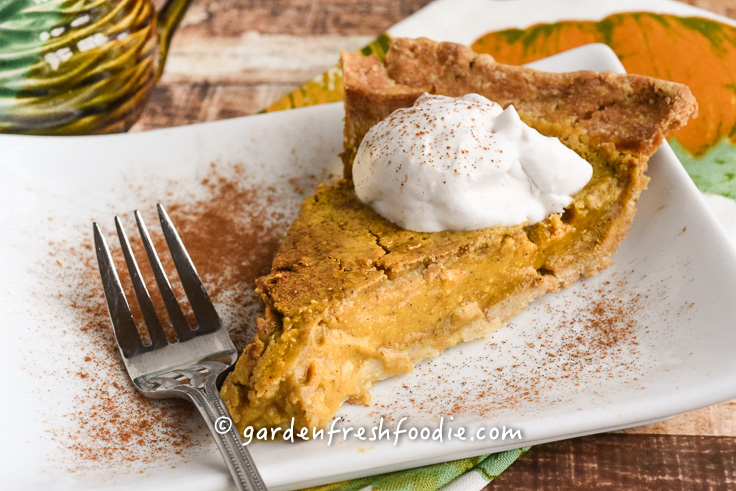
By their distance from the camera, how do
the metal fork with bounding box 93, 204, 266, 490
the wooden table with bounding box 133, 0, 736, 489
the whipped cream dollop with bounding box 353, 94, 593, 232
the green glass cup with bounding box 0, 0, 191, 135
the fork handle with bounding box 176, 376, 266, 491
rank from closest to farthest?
the fork handle with bounding box 176, 376, 266, 491
the metal fork with bounding box 93, 204, 266, 490
the whipped cream dollop with bounding box 353, 94, 593, 232
the green glass cup with bounding box 0, 0, 191, 135
the wooden table with bounding box 133, 0, 736, 489

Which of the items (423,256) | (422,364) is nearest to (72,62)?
(423,256)

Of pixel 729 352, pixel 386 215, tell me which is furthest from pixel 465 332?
pixel 729 352

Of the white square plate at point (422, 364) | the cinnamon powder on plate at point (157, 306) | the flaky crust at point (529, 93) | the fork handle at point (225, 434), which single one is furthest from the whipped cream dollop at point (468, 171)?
the fork handle at point (225, 434)

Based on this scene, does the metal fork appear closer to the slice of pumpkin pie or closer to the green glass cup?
the slice of pumpkin pie

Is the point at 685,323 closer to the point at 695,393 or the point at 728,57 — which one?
the point at 695,393

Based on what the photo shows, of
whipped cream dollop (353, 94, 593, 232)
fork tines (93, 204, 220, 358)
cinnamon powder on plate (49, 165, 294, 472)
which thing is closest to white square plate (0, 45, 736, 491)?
cinnamon powder on plate (49, 165, 294, 472)
